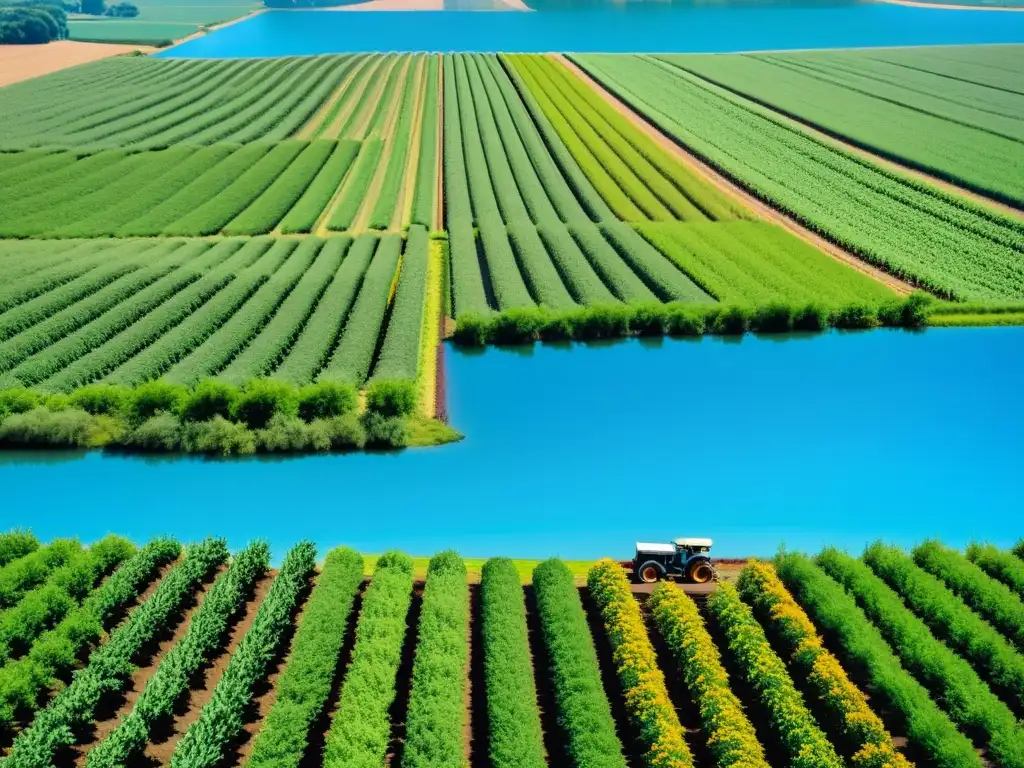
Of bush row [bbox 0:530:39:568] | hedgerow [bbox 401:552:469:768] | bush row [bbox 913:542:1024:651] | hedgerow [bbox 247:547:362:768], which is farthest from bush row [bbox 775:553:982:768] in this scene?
bush row [bbox 0:530:39:568]

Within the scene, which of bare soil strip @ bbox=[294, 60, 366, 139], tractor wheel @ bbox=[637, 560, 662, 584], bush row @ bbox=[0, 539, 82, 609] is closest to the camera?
bush row @ bbox=[0, 539, 82, 609]

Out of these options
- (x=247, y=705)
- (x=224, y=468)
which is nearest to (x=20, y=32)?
(x=224, y=468)

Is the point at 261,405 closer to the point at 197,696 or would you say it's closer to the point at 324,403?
the point at 324,403

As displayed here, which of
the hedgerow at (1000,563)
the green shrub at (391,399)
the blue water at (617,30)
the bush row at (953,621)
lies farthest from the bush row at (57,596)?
the blue water at (617,30)

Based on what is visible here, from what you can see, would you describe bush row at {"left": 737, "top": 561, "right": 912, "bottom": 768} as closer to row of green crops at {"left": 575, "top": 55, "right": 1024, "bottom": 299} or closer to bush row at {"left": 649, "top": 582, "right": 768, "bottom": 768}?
bush row at {"left": 649, "top": 582, "right": 768, "bottom": 768}

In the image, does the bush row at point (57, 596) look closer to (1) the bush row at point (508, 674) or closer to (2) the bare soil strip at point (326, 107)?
(1) the bush row at point (508, 674)

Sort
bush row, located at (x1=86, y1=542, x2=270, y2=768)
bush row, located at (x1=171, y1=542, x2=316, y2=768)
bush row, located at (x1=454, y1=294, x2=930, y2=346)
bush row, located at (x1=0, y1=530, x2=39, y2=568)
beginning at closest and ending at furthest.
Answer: bush row, located at (x1=171, y1=542, x2=316, y2=768), bush row, located at (x1=86, y1=542, x2=270, y2=768), bush row, located at (x1=0, y1=530, x2=39, y2=568), bush row, located at (x1=454, y1=294, x2=930, y2=346)
